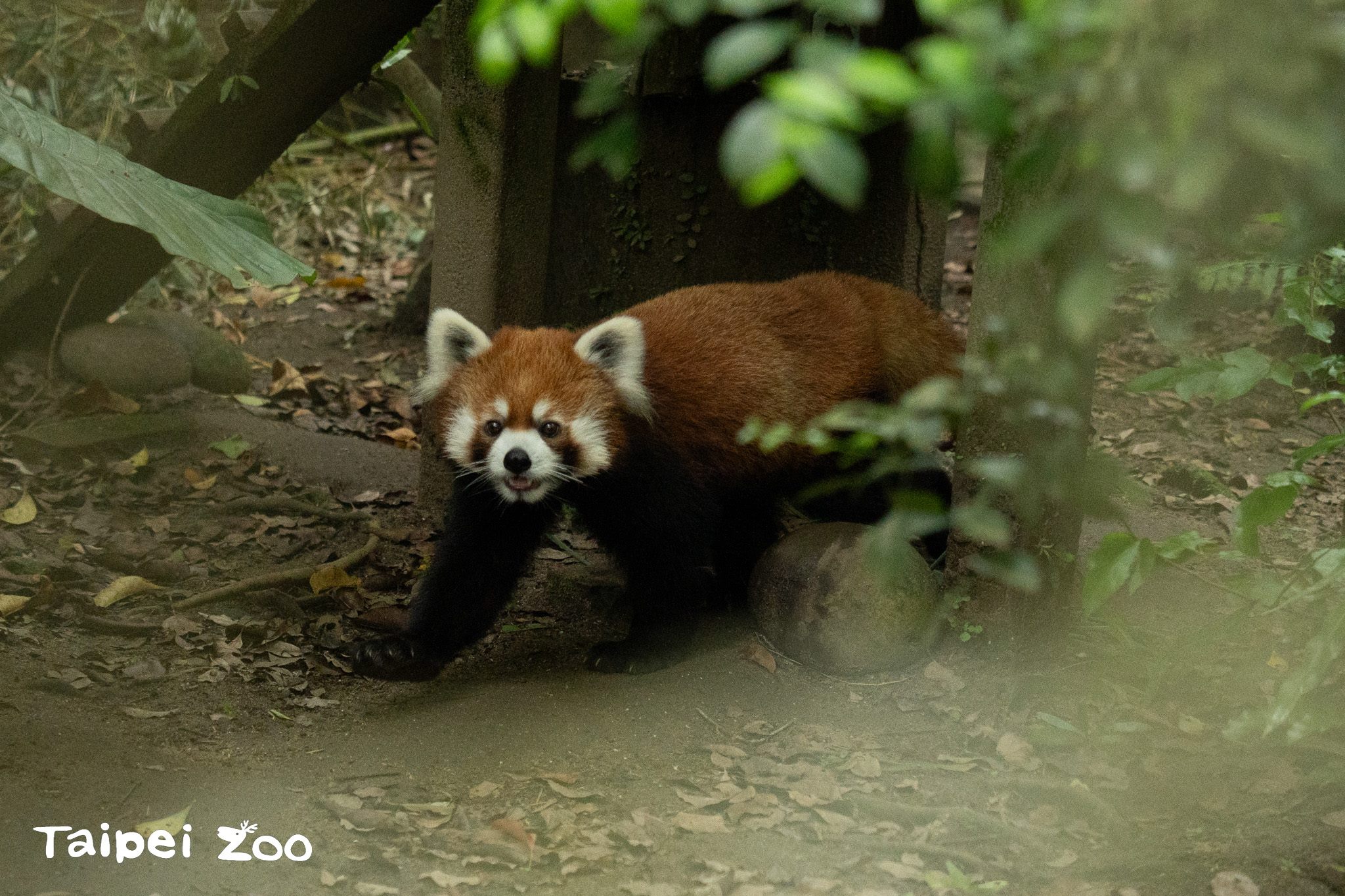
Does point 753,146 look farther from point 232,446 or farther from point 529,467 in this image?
point 232,446

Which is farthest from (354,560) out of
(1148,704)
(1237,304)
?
(1237,304)

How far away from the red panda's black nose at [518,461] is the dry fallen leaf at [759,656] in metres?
1.06

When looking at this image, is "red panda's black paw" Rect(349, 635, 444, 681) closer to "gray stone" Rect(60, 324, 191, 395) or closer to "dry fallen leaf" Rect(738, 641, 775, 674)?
"dry fallen leaf" Rect(738, 641, 775, 674)

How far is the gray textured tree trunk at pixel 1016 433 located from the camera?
11.6ft

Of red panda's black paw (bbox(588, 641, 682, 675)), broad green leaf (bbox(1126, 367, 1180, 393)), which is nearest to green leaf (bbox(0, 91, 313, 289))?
red panda's black paw (bbox(588, 641, 682, 675))

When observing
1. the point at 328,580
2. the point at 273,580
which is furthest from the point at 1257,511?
the point at 273,580

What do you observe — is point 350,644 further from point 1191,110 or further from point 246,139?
point 1191,110

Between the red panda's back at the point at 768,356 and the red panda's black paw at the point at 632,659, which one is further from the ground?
the red panda's back at the point at 768,356

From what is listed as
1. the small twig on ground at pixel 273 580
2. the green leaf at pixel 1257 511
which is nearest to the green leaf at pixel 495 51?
the green leaf at pixel 1257 511

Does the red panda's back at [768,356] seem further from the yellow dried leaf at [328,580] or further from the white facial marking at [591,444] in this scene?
the yellow dried leaf at [328,580]

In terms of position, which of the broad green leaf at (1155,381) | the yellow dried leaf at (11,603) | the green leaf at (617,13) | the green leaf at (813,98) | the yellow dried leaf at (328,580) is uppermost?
the green leaf at (617,13)

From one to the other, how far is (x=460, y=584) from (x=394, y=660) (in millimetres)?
334

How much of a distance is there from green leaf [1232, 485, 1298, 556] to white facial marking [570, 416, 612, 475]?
189 centimetres

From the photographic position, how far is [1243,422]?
625 cm
